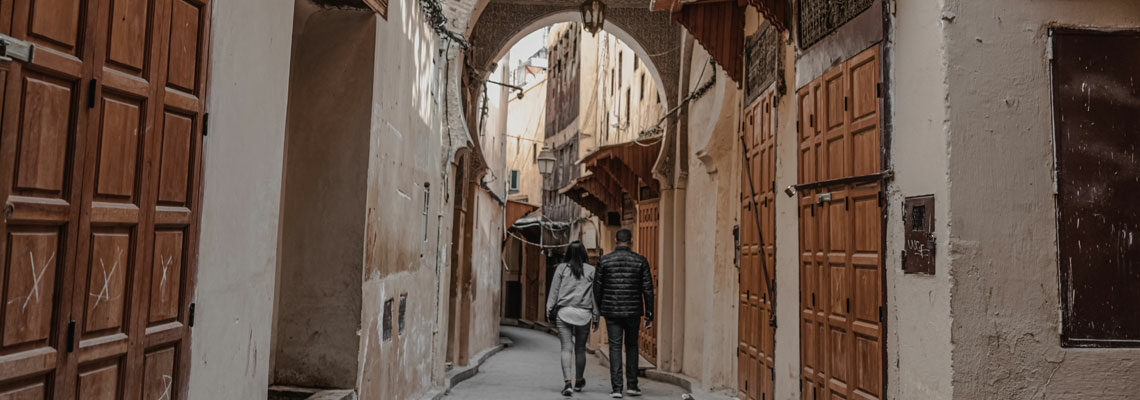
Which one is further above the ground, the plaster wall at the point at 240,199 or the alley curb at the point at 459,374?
the plaster wall at the point at 240,199

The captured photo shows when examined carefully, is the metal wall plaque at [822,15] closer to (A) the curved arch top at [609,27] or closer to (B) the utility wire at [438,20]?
(B) the utility wire at [438,20]

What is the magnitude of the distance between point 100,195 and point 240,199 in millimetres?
981

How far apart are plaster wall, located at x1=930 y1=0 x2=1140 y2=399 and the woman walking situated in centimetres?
468

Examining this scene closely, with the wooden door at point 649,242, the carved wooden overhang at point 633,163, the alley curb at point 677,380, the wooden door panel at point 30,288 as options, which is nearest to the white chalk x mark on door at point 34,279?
the wooden door panel at point 30,288

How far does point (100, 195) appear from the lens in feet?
8.78

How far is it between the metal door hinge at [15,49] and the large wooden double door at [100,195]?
0.08 ft

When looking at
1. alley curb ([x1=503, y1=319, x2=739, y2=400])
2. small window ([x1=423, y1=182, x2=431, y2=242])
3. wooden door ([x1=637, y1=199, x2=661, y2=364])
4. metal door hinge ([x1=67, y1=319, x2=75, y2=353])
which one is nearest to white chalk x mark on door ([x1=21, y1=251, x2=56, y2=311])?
metal door hinge ([x1=67, y1=319, x2=75, y2=353])

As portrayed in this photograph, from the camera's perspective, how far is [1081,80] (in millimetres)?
4207

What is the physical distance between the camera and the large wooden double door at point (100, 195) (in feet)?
7.64

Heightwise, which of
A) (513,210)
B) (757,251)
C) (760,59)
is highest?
(760,59)

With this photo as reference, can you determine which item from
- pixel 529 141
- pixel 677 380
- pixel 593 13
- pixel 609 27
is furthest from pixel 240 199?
pixel 529 141

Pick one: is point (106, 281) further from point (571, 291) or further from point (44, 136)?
point (571, 291)

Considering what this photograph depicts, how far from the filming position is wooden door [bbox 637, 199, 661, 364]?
12.9 m

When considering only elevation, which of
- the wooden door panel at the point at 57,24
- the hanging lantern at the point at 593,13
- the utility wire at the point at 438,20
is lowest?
the wooden door panel at the point at 57,24
